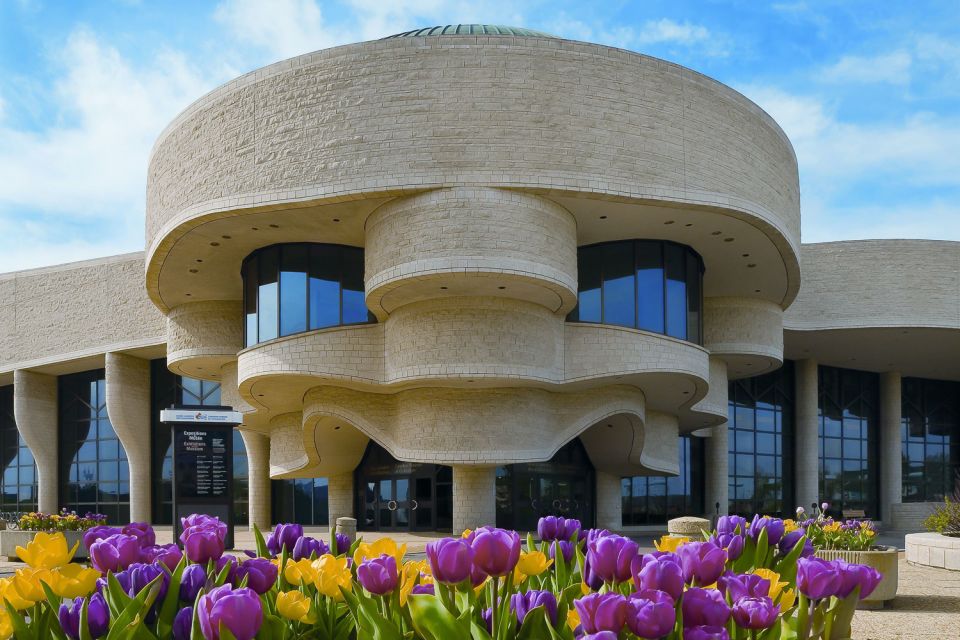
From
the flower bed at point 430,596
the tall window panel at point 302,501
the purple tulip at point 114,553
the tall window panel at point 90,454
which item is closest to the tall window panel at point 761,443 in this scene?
the tall window panel at point 302,501

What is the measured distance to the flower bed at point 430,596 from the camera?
2484 millimetres

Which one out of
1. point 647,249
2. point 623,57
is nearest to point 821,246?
point 647,249

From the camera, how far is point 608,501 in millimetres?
33375

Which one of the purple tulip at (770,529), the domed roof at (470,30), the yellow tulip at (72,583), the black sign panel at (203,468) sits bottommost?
the black sign panel at (203,468)

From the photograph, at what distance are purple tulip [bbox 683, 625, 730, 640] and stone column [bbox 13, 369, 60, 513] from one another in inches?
1762

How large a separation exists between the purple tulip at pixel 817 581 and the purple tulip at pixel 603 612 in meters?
0.91

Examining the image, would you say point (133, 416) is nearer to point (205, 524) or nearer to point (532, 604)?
point (205, 524)

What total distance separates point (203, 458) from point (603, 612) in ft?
69.2

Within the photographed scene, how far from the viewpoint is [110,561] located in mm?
3580

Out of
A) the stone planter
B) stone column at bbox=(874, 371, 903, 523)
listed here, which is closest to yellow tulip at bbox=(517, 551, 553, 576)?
the stone planter

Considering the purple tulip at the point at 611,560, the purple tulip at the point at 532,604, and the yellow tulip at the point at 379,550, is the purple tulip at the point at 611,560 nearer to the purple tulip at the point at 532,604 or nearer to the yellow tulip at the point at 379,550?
the purple tulip at the point at 532,604

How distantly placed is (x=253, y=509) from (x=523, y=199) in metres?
19.7

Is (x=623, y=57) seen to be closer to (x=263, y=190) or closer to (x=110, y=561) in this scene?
(x=263, y=190)

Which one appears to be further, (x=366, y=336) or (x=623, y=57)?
(x=366, y=336)
